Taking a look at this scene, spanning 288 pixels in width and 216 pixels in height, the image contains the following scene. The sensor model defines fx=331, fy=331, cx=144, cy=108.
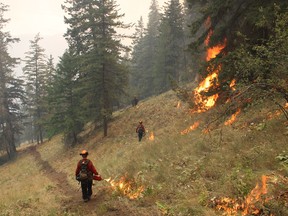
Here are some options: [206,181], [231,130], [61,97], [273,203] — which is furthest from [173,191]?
[61,97]

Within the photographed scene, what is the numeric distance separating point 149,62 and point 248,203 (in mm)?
53759

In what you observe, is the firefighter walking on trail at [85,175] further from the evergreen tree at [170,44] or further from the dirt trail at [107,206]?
the evergreen tree at [170,44]

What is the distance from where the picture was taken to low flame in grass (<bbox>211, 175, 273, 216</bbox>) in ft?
25.8

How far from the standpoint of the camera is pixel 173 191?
10.6m

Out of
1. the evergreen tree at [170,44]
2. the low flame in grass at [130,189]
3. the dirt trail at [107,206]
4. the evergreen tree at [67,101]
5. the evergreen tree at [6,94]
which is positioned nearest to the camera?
the dirt trail at [107,206]

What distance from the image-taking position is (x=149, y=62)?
199 ft

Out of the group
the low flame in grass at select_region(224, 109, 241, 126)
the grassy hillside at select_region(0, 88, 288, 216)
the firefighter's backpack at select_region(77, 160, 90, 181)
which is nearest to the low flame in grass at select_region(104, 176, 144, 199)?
the grassy hillside at select_region(0, 88, 288, 216)

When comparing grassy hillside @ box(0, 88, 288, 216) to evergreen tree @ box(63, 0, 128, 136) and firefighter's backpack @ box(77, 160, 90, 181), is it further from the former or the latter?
evergreen tree @ box(63, 0, 128, 136)

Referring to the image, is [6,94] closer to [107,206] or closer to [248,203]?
[107,206]

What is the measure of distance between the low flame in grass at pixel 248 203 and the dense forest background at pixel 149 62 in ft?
8.75

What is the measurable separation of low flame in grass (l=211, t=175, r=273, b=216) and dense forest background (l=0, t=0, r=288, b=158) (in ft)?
8.75

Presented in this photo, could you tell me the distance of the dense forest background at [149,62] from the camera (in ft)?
37.1

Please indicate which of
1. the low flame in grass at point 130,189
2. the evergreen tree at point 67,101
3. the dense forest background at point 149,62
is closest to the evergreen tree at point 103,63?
the dense forest background at point 149,62

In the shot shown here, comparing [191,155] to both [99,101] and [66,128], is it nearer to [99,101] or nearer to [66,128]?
[99,101]
